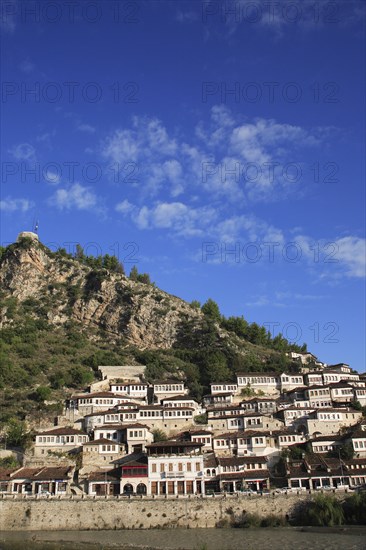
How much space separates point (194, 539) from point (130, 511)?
23.6 ft

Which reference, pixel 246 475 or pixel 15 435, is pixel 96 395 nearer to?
pixel 15 435

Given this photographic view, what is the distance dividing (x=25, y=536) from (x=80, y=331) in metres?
64.7

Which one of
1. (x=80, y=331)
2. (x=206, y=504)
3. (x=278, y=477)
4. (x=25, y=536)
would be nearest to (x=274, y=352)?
(x=80, y=331)

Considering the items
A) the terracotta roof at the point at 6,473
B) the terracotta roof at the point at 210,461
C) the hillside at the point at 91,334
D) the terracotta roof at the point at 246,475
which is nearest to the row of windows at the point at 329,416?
the terracotta roof at the point at 246,475

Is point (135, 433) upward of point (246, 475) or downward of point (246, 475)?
upward

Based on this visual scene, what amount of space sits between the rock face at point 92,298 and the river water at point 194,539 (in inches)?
2418

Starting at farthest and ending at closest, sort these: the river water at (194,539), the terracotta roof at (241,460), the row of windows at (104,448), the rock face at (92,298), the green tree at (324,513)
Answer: the rock face at (92,298) < the row of windows at (104,448) < the terracotta roof at (241,460) < the green tree at (324,513) < the river water at (194,539)

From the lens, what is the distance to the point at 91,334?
107m

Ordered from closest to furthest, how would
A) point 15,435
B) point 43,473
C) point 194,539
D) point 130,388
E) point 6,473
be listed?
point 194,539, point 43,473, point 6,473, point 15,435, point 130,388

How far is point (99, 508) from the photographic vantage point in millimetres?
46375

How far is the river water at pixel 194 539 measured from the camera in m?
38.8

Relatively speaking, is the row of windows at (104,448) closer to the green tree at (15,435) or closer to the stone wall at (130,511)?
the green tree at (15,435)

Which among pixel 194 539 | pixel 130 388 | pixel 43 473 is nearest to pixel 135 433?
pixel 43 473

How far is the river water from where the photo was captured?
38.8m
